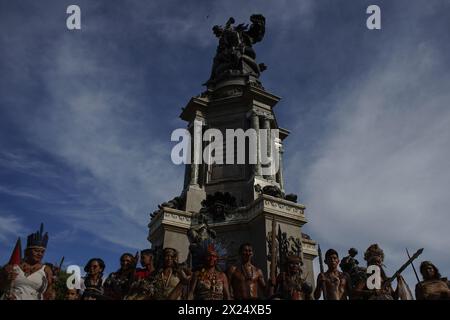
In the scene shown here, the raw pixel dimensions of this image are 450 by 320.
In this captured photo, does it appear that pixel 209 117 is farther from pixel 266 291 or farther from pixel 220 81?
pixel 266 291

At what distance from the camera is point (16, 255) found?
726 centimetres

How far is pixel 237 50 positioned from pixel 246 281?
18356mm

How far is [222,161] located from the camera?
19672 mm

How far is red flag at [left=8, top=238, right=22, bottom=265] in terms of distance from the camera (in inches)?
282

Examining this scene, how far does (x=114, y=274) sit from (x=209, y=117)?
521 inches

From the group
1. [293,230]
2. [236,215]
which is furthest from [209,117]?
[293,230]


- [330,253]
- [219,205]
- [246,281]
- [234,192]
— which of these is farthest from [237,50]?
[246,281]

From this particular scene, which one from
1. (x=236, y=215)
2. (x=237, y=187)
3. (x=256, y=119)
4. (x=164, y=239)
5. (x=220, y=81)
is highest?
(x=220, y=81)

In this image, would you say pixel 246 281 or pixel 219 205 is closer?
pixel 246 281

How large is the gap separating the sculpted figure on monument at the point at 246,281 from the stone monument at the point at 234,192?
201 inches

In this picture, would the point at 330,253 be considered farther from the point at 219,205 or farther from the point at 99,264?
the point at 219,205

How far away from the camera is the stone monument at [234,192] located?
53.6 feet

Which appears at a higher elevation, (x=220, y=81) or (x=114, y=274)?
(x=220, y=81)

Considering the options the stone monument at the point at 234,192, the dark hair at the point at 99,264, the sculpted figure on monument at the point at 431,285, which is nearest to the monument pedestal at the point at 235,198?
the stone monument at the point at 234,192
